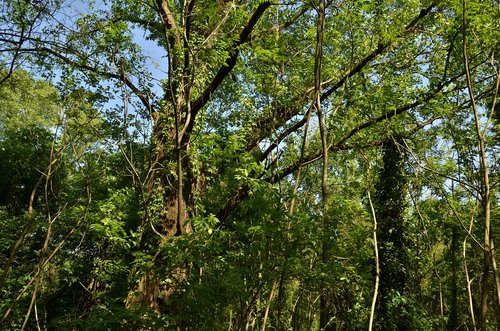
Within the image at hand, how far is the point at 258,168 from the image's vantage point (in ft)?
13.1

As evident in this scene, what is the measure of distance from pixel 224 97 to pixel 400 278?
675 cm

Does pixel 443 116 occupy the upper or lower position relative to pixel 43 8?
upper

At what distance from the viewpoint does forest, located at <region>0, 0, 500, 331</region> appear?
11.9 ft

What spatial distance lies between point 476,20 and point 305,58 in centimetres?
366

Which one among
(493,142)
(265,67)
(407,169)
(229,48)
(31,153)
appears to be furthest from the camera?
(31,153)

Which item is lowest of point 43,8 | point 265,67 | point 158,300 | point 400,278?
point 158,300

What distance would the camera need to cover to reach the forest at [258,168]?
3.63m

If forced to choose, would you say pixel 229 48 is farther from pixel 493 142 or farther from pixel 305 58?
pixel 493 142

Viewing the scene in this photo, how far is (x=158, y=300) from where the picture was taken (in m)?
4.77

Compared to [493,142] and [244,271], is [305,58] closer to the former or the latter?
[493,142]

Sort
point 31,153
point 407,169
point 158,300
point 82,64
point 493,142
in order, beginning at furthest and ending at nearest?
1. point 31,153
2. point 407,169
3. point 493,142
4. point 82,64
5. point 158,300

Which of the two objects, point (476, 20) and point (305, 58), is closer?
point (476, 20)

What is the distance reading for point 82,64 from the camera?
18.6 ft

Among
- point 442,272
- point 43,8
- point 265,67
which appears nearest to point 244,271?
point 43,8
